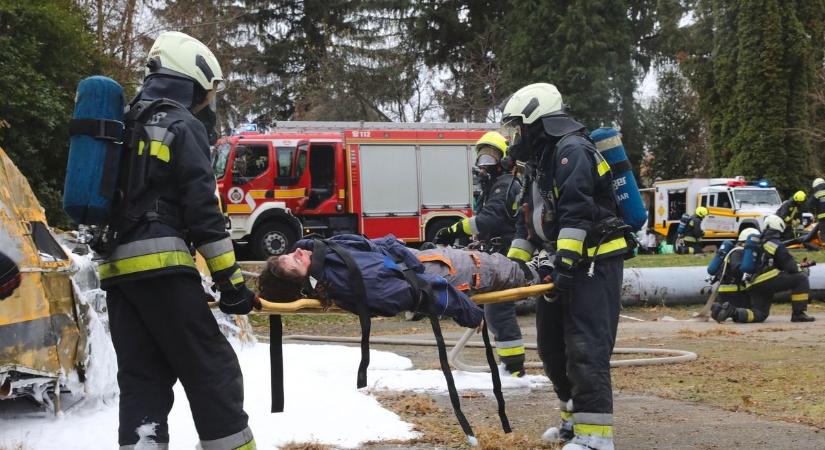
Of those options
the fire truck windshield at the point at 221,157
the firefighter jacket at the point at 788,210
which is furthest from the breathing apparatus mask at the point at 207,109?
the firefighter jacket at the point at 788,210

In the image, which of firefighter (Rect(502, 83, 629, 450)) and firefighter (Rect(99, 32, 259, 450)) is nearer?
firefighter (Rect(99, 32, 259, 450))

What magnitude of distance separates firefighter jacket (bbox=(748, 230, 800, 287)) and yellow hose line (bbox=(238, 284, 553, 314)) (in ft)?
25.8

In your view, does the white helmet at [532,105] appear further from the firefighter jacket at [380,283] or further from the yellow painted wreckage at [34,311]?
the yellow painted wreckage at [34,311]

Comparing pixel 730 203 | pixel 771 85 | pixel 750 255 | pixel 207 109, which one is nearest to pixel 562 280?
pixel 207 109

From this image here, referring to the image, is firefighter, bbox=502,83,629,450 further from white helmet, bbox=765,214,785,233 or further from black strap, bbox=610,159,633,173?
white helmet, bbox=765,214,785,233

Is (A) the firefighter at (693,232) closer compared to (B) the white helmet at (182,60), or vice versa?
(B) the white helmet at (182,60)

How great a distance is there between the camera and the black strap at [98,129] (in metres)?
3.61

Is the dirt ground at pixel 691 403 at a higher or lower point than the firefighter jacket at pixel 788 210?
lower

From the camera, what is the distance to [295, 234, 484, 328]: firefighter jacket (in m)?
4.27

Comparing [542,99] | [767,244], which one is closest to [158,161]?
[542,99]

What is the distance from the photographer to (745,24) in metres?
35.7

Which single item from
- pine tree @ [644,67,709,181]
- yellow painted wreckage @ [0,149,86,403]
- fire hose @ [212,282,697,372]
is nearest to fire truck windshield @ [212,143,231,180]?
fire hose @ [212,282,697,372]

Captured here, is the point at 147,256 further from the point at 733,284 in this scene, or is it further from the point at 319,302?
the point at 733,284

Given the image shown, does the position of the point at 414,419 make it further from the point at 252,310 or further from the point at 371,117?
the point at 371,117
